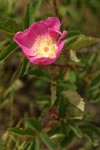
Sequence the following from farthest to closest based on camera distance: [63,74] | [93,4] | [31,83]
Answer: [31,83], [93,4], [63,74]

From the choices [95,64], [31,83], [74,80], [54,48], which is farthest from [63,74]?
[31,83]

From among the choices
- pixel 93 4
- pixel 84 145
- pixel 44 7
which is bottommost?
pixel 84 145

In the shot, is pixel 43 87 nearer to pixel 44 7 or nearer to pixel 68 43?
pixel 44 7

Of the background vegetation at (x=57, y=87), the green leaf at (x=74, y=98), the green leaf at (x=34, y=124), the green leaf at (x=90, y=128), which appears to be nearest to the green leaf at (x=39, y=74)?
the background vegetation at (x=57, y=87)

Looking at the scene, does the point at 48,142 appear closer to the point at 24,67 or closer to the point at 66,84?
the point at 66,84

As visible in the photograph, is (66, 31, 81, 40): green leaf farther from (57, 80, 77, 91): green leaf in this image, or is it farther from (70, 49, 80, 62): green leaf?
(57, 80, 77, 91): green leaf

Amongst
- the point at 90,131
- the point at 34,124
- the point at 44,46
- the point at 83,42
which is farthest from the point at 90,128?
the point at 83,42

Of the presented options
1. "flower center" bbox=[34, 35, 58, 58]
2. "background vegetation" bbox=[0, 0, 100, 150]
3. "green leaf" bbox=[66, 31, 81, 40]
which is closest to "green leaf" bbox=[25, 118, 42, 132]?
"background vegetation" bbox=[0, 0, 100, 150]
